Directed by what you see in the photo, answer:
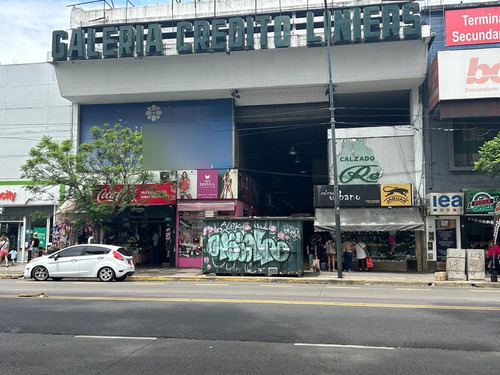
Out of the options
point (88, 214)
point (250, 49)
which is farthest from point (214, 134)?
point (88, 214)

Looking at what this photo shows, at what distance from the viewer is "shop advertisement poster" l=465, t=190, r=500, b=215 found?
66.3 ft

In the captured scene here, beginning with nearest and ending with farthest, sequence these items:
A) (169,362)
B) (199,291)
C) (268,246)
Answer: (169,362) < (199,291) < (268,246)

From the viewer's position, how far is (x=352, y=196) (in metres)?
21.7

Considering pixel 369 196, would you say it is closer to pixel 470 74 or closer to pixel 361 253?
pixel 361 253

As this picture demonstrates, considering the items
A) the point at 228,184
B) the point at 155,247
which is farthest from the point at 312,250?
the point at 155,247

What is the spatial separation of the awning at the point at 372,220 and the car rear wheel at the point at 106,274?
922cm

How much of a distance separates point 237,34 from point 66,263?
13614 millimetres

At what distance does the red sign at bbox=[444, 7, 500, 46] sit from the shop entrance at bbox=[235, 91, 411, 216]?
390 cm

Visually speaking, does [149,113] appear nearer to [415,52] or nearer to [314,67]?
[314,67]

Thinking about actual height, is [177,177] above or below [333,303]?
above

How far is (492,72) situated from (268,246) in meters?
12.7

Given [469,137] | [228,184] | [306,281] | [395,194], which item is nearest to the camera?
[306,281]

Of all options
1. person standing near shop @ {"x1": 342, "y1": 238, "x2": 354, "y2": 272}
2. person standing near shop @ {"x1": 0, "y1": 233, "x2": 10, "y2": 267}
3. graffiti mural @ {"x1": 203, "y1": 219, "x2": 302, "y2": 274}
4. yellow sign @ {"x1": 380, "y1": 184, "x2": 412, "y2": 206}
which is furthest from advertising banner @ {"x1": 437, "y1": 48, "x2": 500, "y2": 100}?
→ person standing near shop @ {"x1": 0, "y1": 233, "x2": 10, "y2": 267}

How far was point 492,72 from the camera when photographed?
1983 centimetres
